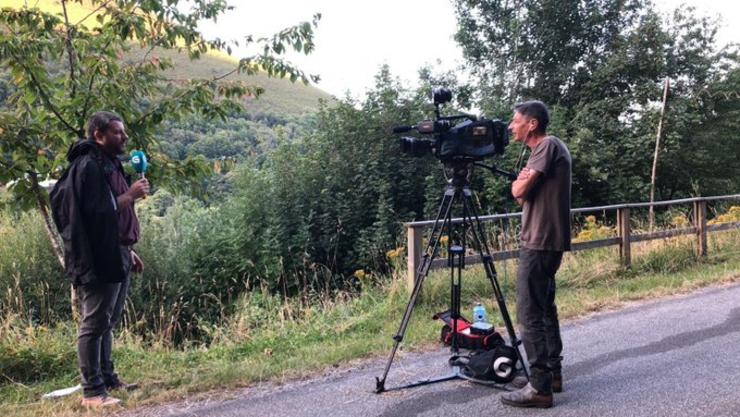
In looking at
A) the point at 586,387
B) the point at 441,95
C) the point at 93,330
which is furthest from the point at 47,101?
the point at 586,387

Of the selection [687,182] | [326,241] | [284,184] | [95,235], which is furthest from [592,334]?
[687,182]

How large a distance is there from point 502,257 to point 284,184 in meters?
8.31

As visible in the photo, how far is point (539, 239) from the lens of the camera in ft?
12.3

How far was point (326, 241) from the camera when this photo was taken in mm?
14172

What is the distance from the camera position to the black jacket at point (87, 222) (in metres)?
3.75

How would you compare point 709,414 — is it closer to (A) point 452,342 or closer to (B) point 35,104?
(A) point 452,342

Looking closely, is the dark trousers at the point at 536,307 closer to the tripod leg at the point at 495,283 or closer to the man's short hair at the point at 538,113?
the tripod leg at the point at 495,283

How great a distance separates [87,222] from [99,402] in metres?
1.21

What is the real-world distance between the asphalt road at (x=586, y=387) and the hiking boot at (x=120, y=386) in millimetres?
420

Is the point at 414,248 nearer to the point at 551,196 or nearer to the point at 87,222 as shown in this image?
the point at 551,196

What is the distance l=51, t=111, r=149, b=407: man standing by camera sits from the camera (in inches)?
148

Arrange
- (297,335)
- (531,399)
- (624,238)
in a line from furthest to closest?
(624,238)
(297,335)
(531,399)

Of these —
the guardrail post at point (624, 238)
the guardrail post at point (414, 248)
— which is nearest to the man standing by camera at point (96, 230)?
the guardrail post at point (414, 248)

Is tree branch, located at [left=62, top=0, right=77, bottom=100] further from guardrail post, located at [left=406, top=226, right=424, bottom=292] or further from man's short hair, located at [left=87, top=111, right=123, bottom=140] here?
guardrail post, located at [left=406, top=226, right=424, bottom=292]
